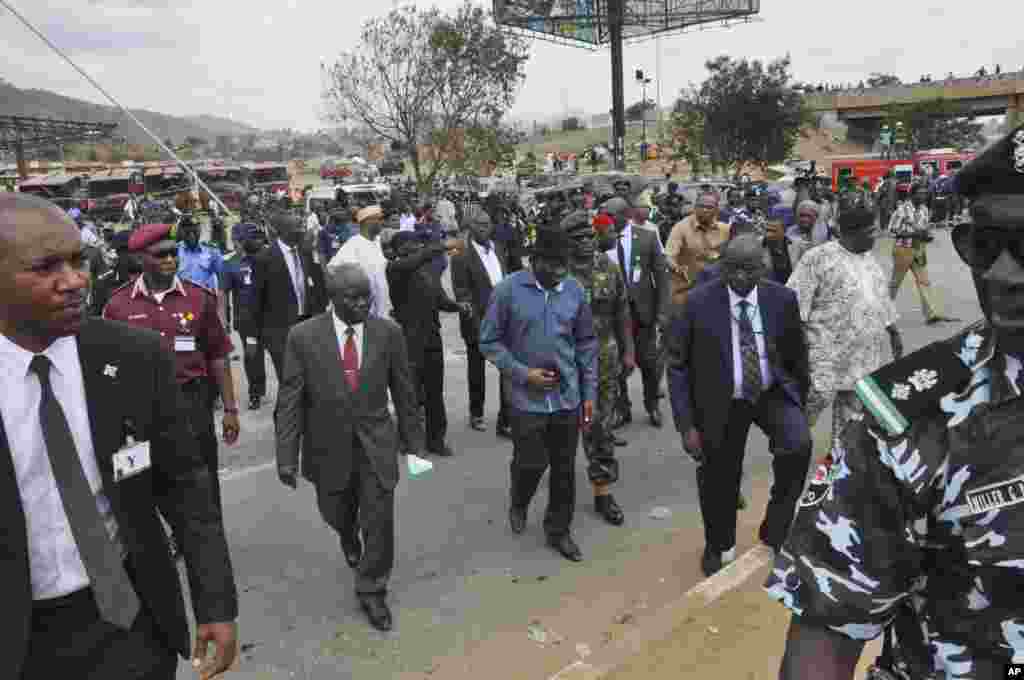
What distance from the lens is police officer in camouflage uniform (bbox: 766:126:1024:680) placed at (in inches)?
45.4

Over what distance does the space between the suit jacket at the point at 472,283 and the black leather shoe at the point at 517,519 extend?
6.73ft

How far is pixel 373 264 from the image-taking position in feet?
21.1

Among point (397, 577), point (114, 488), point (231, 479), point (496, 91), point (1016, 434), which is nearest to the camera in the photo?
point (1016, 434)

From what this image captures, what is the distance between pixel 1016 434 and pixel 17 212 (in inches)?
83.1

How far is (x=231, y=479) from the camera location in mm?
5863

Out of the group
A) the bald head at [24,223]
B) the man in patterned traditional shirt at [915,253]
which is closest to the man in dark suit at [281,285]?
the bald head at [24,223]

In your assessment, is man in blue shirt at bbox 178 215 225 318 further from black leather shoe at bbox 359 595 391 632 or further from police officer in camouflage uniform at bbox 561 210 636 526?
black leather shoe at bbox 359 595 391 632

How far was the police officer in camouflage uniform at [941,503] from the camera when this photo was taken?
45.4 inches

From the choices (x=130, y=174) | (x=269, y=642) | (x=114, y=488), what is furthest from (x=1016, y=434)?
(x=130, y=174)

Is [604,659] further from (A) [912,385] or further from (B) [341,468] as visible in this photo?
(A) [912,385]

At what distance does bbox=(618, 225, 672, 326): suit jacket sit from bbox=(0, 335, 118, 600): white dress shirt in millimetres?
5263

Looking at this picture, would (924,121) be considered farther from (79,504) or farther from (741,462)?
(79,504)

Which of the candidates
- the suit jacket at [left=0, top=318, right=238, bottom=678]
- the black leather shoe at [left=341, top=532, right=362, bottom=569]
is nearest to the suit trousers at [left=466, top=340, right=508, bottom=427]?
the black leather shoe at [left=341, top=532, right=362, bottom=569]

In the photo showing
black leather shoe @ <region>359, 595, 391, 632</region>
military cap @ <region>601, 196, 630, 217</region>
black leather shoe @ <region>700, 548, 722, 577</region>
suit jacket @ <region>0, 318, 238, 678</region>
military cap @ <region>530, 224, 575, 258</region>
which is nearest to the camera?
suit jacket @ <region>0, 318, 238, 678</region>
